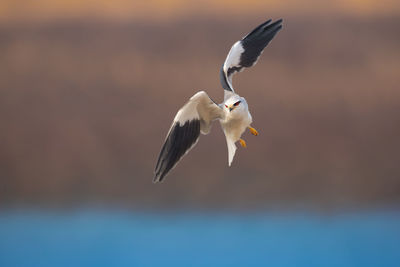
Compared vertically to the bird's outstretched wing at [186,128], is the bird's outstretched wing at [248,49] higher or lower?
higher

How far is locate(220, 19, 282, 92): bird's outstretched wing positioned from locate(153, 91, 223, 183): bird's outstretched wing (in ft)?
0.78

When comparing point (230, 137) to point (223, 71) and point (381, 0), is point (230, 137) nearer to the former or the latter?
point (223, 71)

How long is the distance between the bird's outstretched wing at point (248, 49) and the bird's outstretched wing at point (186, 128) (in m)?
0.24

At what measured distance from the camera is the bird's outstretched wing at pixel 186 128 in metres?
1.64

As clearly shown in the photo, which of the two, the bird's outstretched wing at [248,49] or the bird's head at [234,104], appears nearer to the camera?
the bird's head at [234,104]

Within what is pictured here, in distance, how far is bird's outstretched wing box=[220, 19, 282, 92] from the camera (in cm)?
193

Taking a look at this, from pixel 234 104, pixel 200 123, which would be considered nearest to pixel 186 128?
pixel 200 123

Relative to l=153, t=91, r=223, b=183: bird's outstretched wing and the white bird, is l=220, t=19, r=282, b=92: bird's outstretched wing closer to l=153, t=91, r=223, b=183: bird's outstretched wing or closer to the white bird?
the white bird

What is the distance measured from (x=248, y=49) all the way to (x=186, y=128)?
0.50 meters

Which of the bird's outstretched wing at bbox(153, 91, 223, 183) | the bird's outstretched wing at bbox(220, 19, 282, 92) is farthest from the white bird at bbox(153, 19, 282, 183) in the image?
the bird's outstretched wing at bbox(220, 19, 282, 92)

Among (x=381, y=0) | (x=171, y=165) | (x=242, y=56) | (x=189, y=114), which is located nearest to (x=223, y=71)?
(x=242, y=56)

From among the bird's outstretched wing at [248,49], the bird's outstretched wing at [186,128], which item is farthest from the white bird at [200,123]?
the bird's outstretched wing at [248,49]

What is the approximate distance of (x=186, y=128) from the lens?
1716 mm

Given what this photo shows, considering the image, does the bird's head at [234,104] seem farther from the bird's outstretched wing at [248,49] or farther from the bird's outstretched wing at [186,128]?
the bird's outstretched wing at [248,49]
